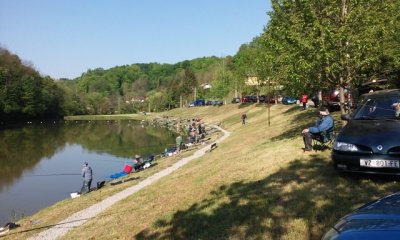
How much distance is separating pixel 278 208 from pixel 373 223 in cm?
487

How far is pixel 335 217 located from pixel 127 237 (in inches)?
190

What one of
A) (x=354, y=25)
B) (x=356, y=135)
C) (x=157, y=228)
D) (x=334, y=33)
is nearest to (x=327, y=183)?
(x=356, y=135)

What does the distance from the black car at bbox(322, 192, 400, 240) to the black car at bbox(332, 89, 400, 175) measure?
424 centimetres

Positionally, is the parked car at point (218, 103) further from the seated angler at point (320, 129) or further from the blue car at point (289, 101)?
the seated angler at point (320, 129)

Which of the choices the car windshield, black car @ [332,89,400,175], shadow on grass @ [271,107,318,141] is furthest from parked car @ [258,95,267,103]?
black car @ [332,89,400,175]

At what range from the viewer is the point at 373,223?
3.44m

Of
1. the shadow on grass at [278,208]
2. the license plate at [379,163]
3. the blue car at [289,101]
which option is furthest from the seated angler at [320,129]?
the blue car at [289,101]

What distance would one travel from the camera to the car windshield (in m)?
9.54

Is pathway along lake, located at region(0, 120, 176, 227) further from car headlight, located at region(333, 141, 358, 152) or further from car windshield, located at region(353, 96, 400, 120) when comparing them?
car windshield, located at region(353, 96, 400, 120)

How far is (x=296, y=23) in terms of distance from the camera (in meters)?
16.2

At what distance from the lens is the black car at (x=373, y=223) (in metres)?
3.19

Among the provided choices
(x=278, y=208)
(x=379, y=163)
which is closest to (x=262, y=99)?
(x=379, y=163)

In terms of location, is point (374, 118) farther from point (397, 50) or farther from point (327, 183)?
point (397, 50)

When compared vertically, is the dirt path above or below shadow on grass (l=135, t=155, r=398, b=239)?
below
